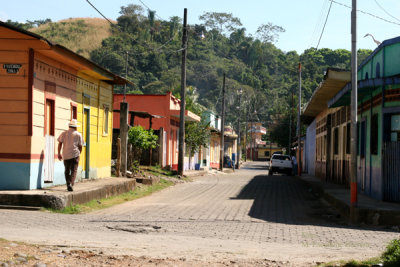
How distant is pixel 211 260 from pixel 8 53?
8.29 m

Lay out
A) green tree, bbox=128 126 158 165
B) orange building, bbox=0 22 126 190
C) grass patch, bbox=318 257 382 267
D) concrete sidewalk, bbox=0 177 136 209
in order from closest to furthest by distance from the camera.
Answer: grass patch, bbox=318 257 382 267 < concrete sidewalk, bbox=0 177 136 209 < orange building, bbox=0 22 126 190 < green tree, bbox=128 126 158 165

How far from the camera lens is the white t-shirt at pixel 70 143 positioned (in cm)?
1391

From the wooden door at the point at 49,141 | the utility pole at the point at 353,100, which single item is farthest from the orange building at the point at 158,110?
the utility pole at the point at 353,100

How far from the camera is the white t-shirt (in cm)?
1391

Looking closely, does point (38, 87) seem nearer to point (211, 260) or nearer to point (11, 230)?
point (11, 230)

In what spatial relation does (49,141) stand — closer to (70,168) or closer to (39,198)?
(70,168)

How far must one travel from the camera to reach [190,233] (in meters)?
10.3

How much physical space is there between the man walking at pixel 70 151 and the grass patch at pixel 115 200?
74 centimetres

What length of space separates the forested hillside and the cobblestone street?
55.1 m

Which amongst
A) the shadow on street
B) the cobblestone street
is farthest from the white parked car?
the cobblestone street

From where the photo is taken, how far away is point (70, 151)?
45.6 feet

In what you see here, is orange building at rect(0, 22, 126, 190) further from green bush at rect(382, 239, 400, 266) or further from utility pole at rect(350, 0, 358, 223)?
green bush at rect(382, 239, 400, 266)

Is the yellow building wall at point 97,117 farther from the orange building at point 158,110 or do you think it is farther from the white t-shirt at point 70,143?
the orange building at point 158,110

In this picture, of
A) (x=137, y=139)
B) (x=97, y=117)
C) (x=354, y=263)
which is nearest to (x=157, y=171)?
(x=137, y=139)
